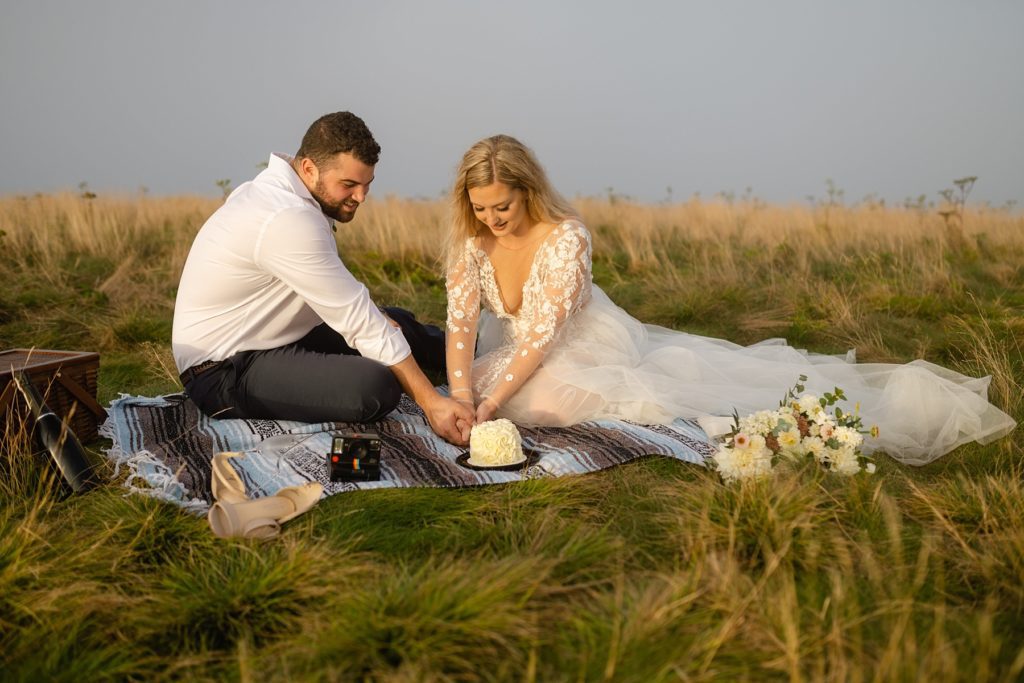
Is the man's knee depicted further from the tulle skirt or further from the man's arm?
the tulle skirt

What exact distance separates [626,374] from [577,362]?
32 cm

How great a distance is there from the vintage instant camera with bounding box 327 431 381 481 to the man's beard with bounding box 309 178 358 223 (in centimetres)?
138

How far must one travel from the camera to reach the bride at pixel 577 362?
433 centimetres

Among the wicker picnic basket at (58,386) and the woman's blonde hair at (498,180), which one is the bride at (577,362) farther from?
the wicker picnic basket at (58,386)

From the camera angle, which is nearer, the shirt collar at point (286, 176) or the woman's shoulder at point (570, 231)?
the shirt collar at point (286, 176)

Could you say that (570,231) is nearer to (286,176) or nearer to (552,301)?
(552,301)

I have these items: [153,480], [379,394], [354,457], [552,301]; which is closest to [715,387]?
[552,301]

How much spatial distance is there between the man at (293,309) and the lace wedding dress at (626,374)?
593 mm

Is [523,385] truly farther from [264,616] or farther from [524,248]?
[264,616]

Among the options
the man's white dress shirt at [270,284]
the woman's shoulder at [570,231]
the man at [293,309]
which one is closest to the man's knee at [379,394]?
the man at [293,309]

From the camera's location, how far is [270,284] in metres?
4.45

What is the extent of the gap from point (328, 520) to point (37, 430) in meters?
1.60

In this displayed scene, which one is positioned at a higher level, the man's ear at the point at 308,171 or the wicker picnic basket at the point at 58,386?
the man's ear at the point at 308,171

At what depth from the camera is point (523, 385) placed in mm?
4695
